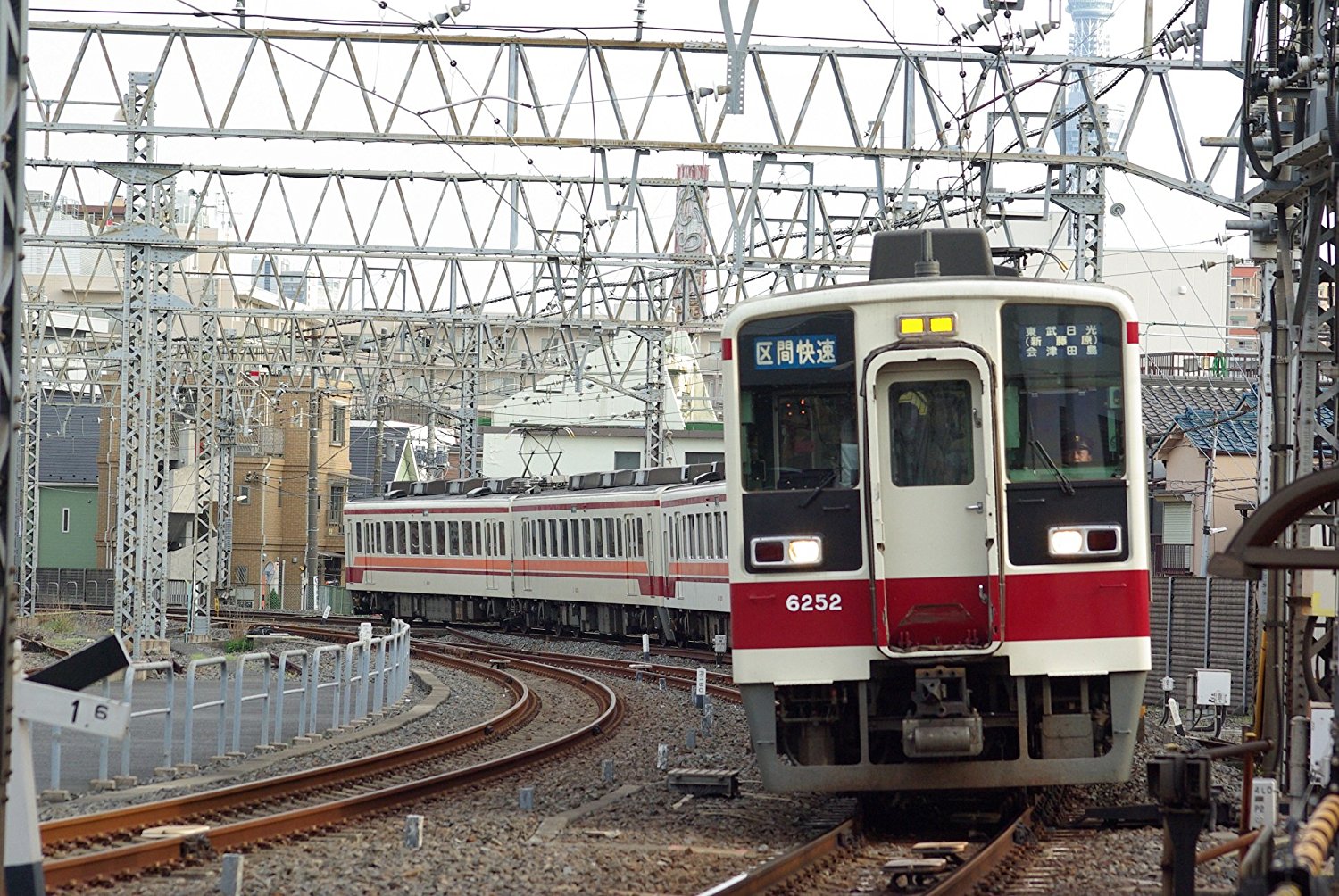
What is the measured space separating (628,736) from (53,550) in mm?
53639

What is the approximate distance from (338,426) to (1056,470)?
189 feet

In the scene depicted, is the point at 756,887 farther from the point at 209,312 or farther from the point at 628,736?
the point at 209,312

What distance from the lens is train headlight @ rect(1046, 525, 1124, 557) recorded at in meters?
9.28

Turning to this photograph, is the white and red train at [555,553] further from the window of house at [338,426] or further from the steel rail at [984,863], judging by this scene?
the window of house at [338,426]

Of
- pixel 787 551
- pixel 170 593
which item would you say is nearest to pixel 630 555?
pixel 787 551

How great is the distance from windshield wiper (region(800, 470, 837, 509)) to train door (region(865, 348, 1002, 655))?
0.23 m

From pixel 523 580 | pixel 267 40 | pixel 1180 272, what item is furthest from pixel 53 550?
pixel 267 40

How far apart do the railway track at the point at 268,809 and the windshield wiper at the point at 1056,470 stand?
14.3 feet

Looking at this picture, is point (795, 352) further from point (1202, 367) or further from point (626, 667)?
point (1202, 367)

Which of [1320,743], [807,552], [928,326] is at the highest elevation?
[928,326]

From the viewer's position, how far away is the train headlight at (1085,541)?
9281 millimetres

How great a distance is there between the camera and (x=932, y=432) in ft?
30.8

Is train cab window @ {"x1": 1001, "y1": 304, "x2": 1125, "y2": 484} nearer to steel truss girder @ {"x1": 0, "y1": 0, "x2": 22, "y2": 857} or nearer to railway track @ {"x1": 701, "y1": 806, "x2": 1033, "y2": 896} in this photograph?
railway track @ {"x1": 701, "y1": 806, "x2": 1033, "y2": 896}

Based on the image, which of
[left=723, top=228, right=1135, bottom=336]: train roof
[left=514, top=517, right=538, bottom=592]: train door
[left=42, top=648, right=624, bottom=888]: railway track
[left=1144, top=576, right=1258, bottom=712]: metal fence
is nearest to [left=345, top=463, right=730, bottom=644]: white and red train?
[left=514, top=517, right=538, bottom=592]: train door
